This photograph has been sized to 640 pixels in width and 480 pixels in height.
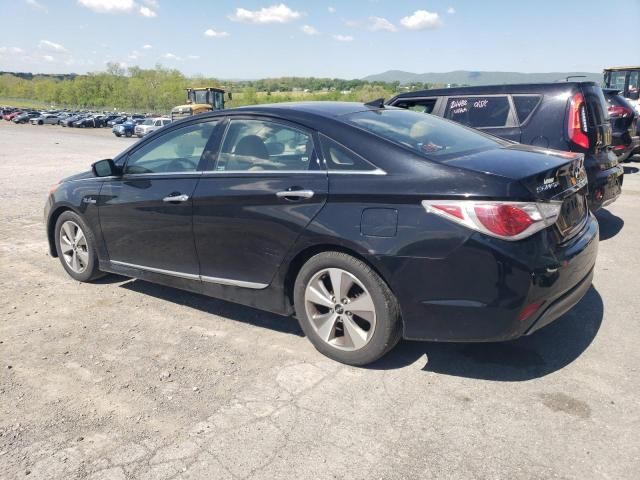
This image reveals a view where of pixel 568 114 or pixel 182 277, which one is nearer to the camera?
pixel 182 277

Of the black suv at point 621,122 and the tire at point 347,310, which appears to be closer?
the tire at point 347,310

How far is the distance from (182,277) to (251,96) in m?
77.1

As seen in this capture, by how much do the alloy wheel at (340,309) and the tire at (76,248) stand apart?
2.49 metres

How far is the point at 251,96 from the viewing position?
7812 centimetres

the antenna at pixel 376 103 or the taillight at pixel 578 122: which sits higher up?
the antenna at pixel 376 103

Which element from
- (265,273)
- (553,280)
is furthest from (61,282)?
(553,280)

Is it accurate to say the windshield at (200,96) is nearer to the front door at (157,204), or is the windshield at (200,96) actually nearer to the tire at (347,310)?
the front door at (157,204)

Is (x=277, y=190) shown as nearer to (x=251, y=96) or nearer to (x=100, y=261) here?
(x=100, y=261)

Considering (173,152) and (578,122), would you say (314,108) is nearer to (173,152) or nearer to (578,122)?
(173,152)

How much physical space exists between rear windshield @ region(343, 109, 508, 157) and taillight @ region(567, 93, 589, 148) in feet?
6.68

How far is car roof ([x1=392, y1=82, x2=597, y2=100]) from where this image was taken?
6.00 m

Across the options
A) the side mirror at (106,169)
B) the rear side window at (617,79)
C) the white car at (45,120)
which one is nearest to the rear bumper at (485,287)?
the side mirror at (106,169)

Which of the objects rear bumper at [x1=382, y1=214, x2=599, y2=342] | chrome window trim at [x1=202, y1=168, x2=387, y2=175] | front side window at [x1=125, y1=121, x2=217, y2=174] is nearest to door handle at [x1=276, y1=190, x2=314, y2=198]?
chrome window trim at [x1=202, y1=168, x2=387, y2=175]

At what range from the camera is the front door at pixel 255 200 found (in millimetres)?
3512
